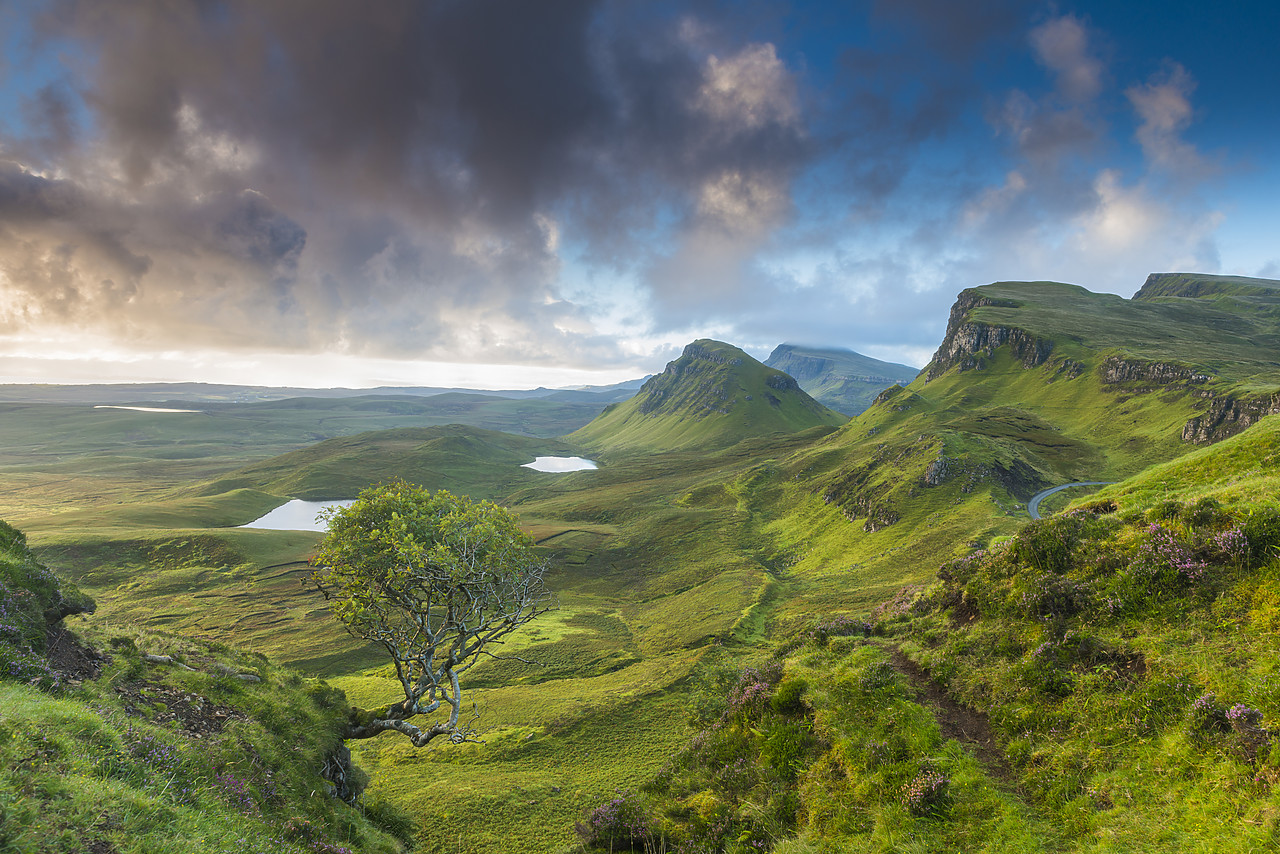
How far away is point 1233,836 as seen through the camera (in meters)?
10.7

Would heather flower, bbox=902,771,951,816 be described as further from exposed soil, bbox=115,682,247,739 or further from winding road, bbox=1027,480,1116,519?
winding road, bbox=1027,480,1116,519

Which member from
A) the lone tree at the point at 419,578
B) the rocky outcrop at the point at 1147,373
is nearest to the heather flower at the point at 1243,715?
the lone tree at the point at 419,578

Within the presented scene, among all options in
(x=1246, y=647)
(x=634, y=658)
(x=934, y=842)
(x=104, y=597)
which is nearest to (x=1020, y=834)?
(x=934, y=842)

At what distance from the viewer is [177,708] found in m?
18.2

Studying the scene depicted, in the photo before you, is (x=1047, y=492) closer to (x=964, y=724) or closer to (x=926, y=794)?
(x=964, y=724)

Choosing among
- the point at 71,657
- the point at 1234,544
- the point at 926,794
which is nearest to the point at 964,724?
the point at 926,794

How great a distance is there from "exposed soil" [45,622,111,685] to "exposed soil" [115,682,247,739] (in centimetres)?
126

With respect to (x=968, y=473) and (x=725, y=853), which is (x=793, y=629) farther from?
(x=968, y=473)

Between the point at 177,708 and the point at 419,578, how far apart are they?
9538mm

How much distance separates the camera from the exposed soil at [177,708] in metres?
16.9

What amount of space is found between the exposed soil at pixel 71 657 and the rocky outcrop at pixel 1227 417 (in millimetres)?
187932

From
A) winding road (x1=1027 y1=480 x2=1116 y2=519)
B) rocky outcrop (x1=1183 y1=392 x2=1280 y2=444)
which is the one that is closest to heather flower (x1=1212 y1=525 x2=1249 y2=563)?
winding road (x1=1027 y1=480 x2=1116 y2=519)

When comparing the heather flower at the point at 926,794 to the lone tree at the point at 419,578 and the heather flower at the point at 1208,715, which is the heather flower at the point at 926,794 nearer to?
the heather flower at the point at 1208,715

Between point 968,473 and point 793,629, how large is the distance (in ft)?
251
